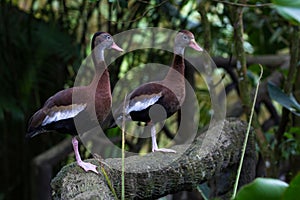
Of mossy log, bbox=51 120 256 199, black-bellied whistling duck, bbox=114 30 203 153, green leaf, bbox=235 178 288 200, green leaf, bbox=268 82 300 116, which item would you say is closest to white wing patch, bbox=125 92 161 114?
black-bellied whistling duck, bbox=114 30 203 153

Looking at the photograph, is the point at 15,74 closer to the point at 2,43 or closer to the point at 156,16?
the point at 2,43

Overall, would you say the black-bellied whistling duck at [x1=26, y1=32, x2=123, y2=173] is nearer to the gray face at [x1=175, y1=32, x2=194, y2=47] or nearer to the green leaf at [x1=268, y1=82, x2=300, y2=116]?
the gray face at [x1=175, y1=32, x2=194, y2=47]

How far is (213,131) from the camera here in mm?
2016

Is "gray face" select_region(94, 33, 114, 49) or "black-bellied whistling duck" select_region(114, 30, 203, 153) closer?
"gray face" select_region(94, 33, 114, 49)

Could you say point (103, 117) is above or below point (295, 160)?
above

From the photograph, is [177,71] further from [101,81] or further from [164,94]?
[101,81]

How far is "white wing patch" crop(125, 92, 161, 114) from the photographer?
1766 millimetres

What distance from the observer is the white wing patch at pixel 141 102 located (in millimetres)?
1766

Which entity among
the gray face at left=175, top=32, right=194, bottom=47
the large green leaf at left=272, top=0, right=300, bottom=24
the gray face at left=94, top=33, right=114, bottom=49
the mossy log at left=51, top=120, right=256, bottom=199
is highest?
the large green leaf at left=272, top=0, right=300, bottom=24

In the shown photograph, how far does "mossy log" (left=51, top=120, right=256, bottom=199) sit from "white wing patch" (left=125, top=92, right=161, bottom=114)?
13cm

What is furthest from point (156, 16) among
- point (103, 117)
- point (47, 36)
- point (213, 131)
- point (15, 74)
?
point (103, 117)

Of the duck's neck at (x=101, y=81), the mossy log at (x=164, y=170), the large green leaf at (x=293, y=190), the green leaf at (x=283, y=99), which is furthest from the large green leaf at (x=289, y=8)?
the green leaf at (x=283, y=99)

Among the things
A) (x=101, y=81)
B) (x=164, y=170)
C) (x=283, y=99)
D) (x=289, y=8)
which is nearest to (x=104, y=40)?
(x=101, y=81)

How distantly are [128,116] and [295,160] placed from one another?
1393mm
